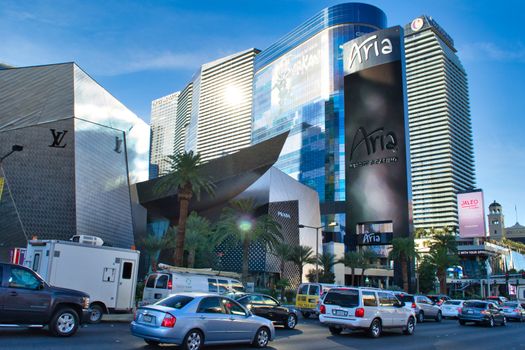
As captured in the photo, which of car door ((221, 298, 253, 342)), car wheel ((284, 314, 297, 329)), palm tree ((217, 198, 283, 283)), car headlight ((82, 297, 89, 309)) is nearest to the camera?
car door ((221, 298, 253, 342))

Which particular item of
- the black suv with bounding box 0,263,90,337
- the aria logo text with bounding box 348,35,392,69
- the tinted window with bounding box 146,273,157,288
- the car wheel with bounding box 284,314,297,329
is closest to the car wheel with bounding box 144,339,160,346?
the black suv with bounding box 0,263,90,337

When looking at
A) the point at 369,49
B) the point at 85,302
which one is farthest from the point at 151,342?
the point at 369,49

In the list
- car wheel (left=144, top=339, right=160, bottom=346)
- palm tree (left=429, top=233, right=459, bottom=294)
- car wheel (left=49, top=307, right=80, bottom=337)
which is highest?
palm tree (left=429, top=233, right=459, bottom=294)

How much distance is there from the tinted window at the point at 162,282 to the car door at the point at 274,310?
13.8ft

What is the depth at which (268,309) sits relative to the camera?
1888cm

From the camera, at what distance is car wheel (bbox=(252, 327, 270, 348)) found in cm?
1294

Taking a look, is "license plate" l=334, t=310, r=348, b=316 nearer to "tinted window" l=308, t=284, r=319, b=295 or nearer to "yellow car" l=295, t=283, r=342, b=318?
"yellow car" l=295, t=283, r=342, b=318

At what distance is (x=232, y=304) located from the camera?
12586 mm

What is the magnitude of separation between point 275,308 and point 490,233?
614 feet

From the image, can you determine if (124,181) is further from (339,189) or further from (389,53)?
(339,189)

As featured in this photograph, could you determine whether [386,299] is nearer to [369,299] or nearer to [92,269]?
[369,299]

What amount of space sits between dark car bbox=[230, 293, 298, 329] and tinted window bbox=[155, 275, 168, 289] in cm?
299

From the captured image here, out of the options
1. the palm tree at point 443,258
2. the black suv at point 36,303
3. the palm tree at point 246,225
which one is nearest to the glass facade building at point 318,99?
the palm tree at point 443,258

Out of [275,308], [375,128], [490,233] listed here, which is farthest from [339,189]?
[275,308]
